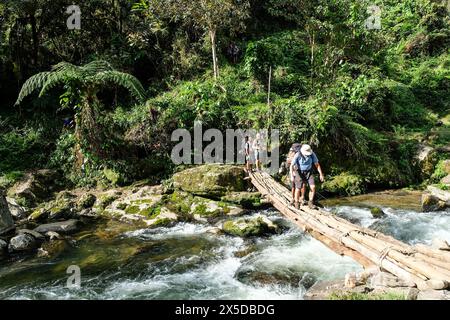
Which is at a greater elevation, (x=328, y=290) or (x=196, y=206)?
(x=328, y=290)

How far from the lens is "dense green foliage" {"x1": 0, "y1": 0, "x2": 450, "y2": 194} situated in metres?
13.4

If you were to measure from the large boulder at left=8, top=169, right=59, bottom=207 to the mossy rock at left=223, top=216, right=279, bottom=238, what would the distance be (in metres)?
7.18

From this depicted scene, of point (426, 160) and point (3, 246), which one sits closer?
point (3, 246)

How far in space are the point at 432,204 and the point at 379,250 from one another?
5674 mm

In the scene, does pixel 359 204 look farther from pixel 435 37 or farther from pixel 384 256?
pixel 435 37

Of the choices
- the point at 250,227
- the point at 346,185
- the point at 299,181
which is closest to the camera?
the point at 299,181

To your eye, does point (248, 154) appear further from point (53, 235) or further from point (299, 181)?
point (53, 235)

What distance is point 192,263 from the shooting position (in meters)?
7.67

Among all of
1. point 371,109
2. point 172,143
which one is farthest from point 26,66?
point 371,109

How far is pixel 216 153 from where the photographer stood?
14.3 m

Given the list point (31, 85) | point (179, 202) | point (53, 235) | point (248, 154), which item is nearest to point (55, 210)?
point (53, 235)

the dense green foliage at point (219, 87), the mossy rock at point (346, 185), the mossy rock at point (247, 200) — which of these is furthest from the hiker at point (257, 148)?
the mossy rock at point (346, 185)

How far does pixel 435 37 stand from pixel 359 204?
55.0 feet

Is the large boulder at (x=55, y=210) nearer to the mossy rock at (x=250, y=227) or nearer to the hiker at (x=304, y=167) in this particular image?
the mossy rock at (x=250, y=227)
